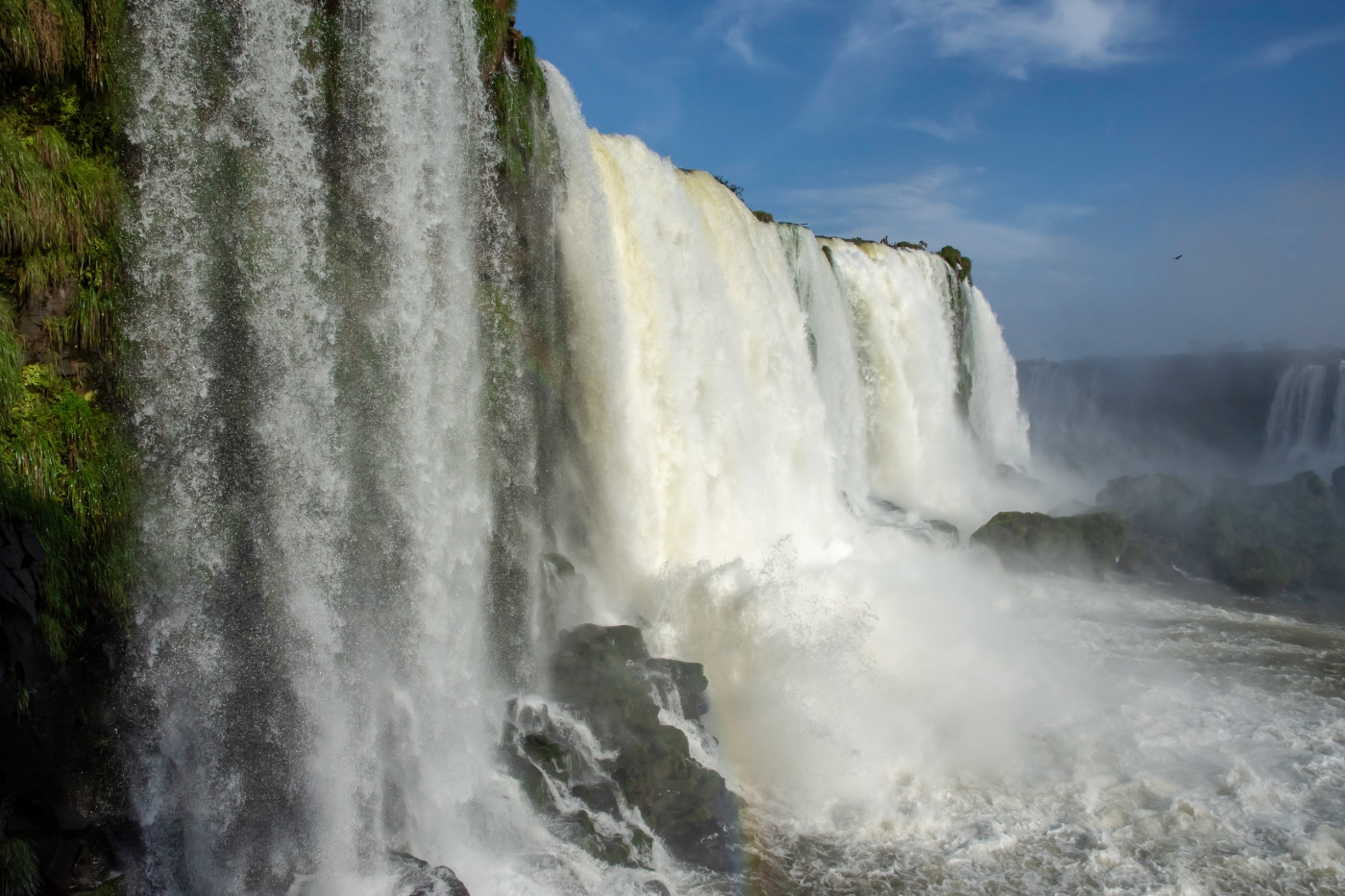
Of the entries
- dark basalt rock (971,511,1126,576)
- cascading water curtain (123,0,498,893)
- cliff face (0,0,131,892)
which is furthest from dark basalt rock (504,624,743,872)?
dark basalt rock (971,511,1126,576)

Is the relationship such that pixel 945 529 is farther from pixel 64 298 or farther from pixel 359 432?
pixel 64 298

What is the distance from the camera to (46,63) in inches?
212

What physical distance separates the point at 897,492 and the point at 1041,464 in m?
11.5

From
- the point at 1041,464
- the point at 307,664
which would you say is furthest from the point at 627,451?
the point at 1041,464

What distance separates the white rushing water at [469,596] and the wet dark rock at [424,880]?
6.1 inches

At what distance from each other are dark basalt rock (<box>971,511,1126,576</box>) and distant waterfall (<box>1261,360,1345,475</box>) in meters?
14.4

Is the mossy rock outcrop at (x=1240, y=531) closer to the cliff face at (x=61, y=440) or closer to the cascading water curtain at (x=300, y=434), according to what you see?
the cascading water curtain at (x=300, y=434)

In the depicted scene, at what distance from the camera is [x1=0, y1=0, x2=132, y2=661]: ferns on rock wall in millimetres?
5176

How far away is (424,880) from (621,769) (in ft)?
6.67

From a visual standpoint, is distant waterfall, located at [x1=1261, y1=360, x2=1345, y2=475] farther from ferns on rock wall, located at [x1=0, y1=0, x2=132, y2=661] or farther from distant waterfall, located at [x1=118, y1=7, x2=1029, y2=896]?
ferns on rock wall, located at [x1=0, y1=0, x2=132, y2=661]

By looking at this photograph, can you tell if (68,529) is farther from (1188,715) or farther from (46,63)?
(1188,715)

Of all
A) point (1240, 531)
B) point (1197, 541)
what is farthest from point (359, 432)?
point (1240, 531)

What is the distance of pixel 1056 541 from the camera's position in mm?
16391

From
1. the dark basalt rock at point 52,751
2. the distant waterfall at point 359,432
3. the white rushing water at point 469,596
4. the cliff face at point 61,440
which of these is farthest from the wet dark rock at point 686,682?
the cliff face at point 61,440
